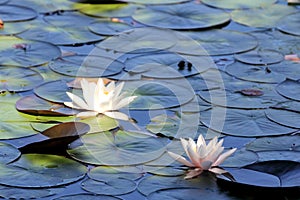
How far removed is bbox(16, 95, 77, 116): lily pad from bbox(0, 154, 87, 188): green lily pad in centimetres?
34

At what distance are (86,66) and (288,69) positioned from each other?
3.03 feet

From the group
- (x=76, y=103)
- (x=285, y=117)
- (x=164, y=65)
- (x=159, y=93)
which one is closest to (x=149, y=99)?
(x=159, y=93)

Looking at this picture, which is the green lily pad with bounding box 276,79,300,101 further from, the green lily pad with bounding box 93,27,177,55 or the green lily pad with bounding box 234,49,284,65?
the green lily pad with bounding box 93,27,177,55

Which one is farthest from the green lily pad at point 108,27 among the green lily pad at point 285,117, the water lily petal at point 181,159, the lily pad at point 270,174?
the lily pad at point 270,174

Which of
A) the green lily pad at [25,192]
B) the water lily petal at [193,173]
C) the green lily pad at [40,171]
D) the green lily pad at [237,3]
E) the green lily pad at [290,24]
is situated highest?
the green lily pad at [237,3]

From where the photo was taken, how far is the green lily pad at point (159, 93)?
313 centimetres

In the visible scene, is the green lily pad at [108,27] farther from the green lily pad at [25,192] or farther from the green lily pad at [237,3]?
the green lily pad at [25,192]

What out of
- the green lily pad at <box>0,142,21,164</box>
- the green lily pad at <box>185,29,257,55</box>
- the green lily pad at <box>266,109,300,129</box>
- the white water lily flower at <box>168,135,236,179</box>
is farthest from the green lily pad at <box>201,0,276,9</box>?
the green lily pad at <box>0,142,21,164</box>

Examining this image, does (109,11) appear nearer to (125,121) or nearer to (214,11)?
(214,11)

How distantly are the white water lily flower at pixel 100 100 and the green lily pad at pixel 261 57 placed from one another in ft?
2.61

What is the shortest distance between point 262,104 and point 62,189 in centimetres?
104

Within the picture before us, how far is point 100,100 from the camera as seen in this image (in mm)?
3023

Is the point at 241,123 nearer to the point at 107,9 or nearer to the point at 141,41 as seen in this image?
the point at 141,41

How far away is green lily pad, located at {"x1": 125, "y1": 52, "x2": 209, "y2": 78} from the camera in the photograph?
136 inches
